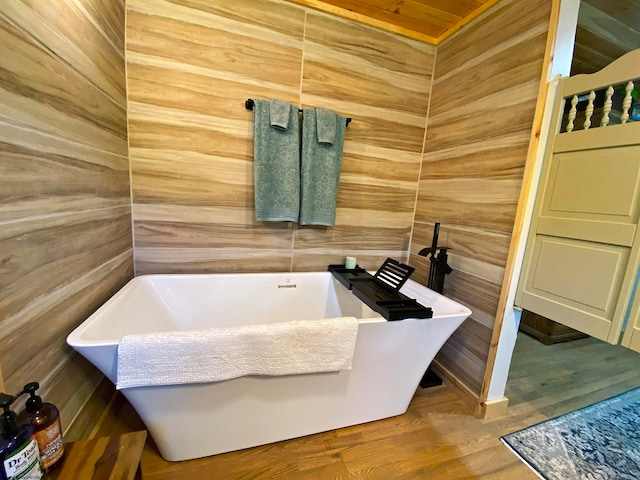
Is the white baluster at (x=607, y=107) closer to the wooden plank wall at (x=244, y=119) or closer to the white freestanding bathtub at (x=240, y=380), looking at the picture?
the white freestanding bathtub at (x=240, y=380)

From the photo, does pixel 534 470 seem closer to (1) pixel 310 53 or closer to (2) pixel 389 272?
(2) pixel 389 272

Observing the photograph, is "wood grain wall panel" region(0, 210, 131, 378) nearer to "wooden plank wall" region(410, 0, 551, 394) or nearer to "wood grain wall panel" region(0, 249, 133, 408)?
"wood grain wall panel" region(0, 249, 133, 408)

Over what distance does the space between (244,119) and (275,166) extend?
359 millimetres

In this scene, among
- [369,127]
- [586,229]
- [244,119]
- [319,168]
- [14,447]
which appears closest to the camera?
[14,447]

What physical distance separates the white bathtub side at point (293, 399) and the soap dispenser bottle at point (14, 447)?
13.3 inches

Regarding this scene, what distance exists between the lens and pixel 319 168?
1807 millimetres

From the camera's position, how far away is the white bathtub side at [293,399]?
105cm

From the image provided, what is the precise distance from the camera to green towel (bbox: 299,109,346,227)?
5.70ft

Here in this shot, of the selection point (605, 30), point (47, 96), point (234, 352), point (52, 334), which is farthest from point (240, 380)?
point (605, 30)

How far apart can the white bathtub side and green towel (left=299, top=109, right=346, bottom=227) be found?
929mm

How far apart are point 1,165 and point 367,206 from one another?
1.83m

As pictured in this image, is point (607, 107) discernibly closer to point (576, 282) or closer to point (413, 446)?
point (576, 282)

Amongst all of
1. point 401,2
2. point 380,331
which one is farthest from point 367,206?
point 401,2

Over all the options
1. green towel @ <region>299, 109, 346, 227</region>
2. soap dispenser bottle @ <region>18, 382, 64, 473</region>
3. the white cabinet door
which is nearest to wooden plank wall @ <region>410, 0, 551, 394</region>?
the white cabinet door
